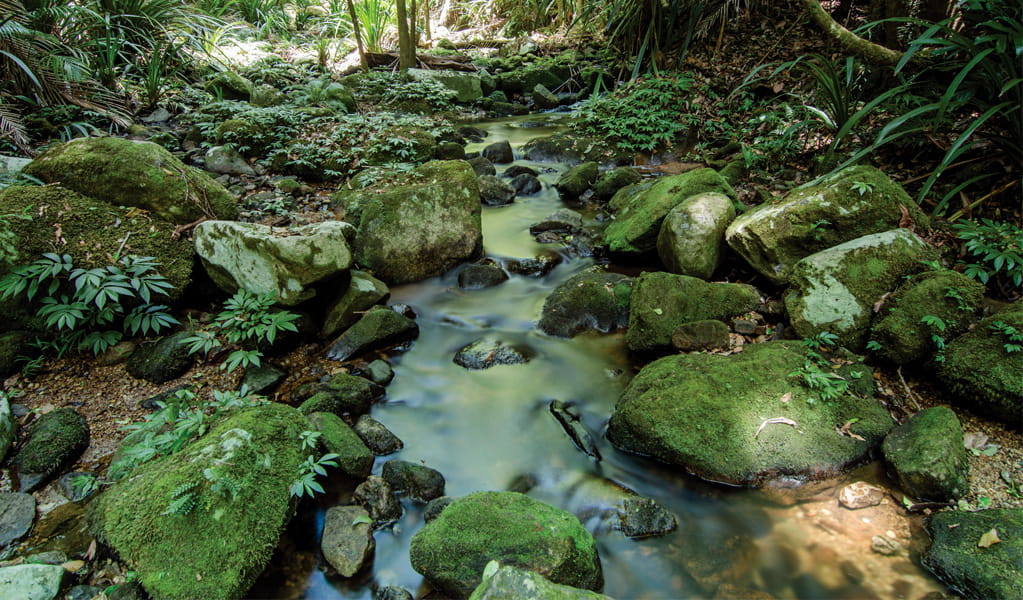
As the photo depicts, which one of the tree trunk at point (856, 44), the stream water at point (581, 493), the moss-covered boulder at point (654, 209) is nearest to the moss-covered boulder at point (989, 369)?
the stream water at point (581, 493)

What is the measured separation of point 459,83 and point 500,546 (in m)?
10.1

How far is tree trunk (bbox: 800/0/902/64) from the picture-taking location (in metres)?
4.43

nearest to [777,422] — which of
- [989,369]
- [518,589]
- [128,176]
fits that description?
[989,369]

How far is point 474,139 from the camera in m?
8.65

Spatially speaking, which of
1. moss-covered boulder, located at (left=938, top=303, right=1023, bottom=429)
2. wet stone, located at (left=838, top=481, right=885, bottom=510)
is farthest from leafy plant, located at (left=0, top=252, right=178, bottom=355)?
moss-covered boulder, located at (left=938, top=303, right=1023, bottom=429)

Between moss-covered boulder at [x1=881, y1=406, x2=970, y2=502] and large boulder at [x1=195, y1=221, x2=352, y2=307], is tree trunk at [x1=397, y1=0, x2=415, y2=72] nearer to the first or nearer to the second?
large boulder at [x1=195, y1=221, x2=352, y2=307]

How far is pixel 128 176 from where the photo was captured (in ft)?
12.5

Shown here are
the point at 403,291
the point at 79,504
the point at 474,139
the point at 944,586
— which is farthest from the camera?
the point at 474,139

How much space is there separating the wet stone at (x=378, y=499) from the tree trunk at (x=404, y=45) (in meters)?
9.39

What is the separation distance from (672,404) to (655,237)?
2165 mm

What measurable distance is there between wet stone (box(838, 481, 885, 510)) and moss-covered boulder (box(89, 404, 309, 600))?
2.69 metres

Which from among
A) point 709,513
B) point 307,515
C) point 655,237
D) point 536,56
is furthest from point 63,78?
point 536,56

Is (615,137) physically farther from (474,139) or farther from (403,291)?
(403,291)

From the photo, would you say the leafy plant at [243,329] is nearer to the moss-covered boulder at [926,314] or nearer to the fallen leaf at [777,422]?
the fallen leaf at [777,422]
